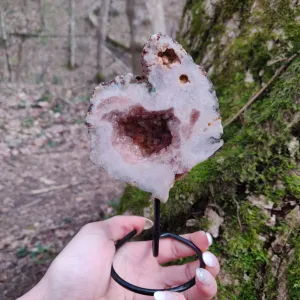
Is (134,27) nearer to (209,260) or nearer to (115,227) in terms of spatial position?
(115,227)

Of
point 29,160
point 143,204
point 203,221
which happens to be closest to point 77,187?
point 29,160

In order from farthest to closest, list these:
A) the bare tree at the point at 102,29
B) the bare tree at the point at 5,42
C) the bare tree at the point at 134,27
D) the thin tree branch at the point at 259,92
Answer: the bare tree at the point at 102,29
the bare tree at the point at 5,42
the bare tree at the point at 134,27
the thin tree branch at the point at 259,92

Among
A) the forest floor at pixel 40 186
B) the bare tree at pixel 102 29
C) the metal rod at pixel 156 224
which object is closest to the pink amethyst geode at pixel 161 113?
the metal rod at pixel 156 224

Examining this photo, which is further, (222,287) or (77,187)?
(77,187)

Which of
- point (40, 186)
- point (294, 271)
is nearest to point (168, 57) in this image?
point (294, 271)

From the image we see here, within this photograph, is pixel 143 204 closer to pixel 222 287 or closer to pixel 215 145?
pixel 222 287

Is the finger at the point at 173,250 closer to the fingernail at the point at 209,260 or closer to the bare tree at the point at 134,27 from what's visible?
the fingernail at the point at 209,260

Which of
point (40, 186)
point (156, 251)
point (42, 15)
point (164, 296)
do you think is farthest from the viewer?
point (42, 15)
